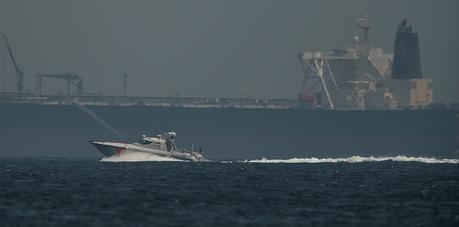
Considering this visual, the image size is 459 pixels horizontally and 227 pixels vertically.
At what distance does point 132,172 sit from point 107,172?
2139 mm

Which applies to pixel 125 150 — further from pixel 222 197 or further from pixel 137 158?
pixel 222 197

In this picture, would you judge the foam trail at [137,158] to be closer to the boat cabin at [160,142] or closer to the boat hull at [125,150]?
the boat hull at [125,150]

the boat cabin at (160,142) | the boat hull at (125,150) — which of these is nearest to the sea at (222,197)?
the boat hull at (125,150)

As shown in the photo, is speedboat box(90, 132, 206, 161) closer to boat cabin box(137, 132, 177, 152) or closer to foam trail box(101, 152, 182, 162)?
boat cabin box(137, 132, 177, 152)

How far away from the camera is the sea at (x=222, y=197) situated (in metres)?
80.9

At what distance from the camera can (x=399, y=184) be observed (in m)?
117

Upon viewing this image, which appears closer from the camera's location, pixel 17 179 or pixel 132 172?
pixel 17 179

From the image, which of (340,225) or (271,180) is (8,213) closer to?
(340,225)

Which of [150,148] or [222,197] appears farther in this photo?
[150,148]

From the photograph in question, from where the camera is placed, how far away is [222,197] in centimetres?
9700

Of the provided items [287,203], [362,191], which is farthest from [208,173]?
[287,203]

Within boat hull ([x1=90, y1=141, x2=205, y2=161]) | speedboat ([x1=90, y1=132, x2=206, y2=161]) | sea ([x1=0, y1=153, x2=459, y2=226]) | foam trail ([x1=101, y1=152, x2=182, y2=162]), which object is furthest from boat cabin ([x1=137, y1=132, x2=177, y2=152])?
sea ([x1=0, y1=153, x2=459, y2=226])

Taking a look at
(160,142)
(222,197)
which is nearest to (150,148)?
(160,142)

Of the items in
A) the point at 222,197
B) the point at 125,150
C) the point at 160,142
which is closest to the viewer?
the point at 222,197
